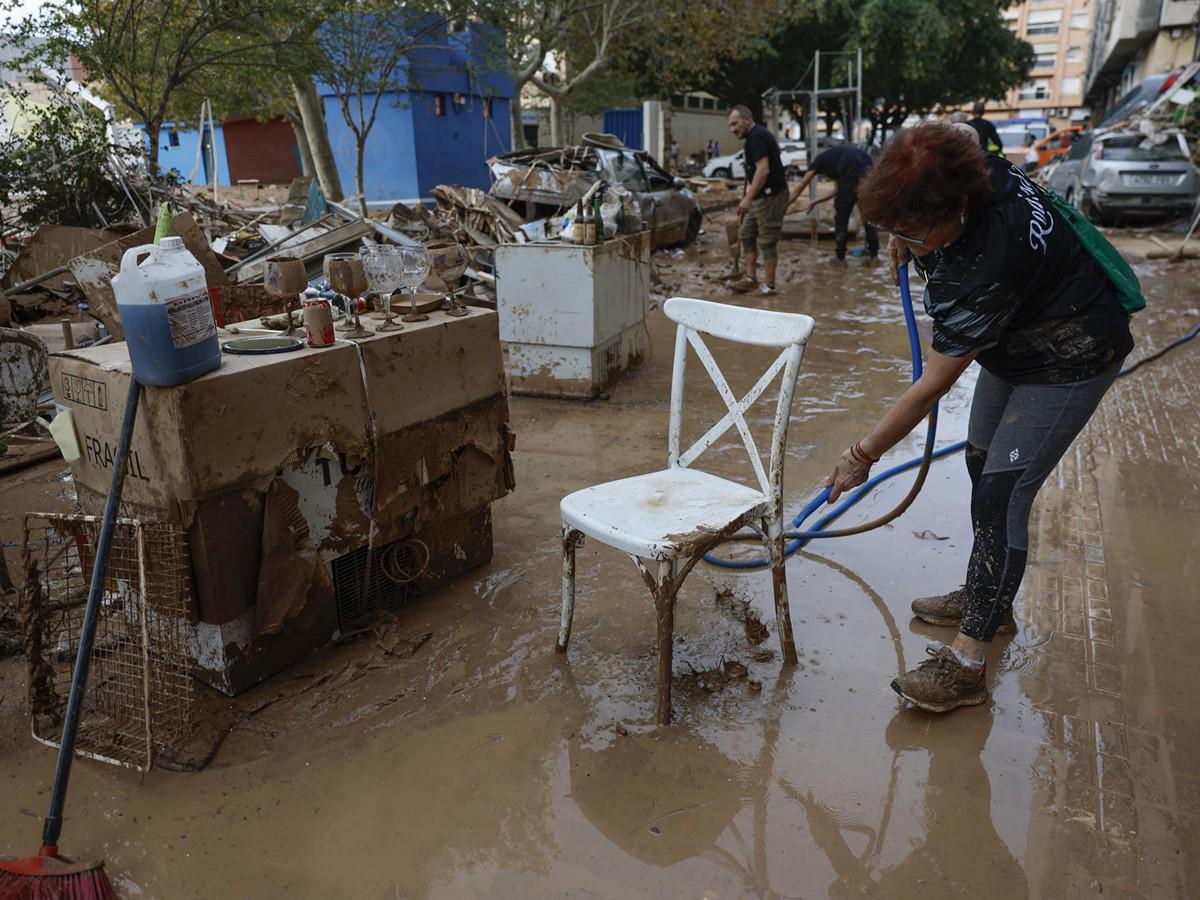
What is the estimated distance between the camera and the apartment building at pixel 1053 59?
54719 millimetres

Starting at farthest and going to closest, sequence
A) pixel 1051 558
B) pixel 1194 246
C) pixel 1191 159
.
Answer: pixel 1191 159
pixel 1194 246
pixel 1051 558

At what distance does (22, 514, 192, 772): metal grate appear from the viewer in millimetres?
2336

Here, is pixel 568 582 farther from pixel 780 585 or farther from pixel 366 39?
pixel 366 39

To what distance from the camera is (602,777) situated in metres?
2.30

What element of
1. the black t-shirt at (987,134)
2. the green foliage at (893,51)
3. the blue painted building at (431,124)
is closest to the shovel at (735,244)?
the black t-shirt at (987,134)

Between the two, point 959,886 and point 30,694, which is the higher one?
point 30,694

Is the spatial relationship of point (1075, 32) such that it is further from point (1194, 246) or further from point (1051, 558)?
point (1051, 558)

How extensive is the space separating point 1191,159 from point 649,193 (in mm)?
8066

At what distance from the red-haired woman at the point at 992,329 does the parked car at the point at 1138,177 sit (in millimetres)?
12517

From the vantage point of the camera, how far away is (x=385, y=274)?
9.86 ft

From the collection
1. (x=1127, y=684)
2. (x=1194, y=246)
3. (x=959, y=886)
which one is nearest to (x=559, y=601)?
(x=959, y=886)

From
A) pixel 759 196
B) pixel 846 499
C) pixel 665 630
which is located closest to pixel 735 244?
pixel 759 196

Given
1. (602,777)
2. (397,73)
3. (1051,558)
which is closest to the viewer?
(602,777)

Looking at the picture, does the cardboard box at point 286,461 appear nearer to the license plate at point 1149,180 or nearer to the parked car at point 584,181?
the parked car at point 584,181
